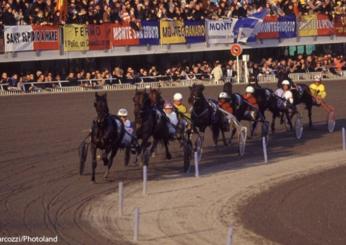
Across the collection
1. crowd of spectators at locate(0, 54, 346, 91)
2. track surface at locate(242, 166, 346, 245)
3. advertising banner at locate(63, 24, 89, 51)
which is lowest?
track surface at locate(242, 166, 346, 245)

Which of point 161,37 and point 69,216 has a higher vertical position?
point 161,37

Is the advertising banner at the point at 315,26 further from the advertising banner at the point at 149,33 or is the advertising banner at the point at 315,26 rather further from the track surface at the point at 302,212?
the track surface at the point at 302,212

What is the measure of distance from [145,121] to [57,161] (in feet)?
Answer: 9.72

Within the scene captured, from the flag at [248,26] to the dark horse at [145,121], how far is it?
76.5 feet

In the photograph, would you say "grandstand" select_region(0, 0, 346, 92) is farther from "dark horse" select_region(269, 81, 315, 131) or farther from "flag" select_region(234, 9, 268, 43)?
"dark horse" select_region(269, 81, 315, 131)

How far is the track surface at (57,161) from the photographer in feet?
40.7

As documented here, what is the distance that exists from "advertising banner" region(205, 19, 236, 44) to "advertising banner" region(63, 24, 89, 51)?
642 cm

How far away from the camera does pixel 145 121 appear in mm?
16422

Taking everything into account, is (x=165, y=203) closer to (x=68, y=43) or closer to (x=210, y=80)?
(x=68, y=43)

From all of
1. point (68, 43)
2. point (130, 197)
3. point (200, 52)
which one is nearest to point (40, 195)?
point (130, 197)

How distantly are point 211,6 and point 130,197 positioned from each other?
27663 mm

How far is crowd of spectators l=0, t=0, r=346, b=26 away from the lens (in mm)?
34406

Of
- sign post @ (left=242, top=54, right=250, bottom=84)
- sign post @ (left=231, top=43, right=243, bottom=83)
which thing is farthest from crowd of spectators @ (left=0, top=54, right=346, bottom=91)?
sign post @ (left=231, top=43, right=243, bottom=83)

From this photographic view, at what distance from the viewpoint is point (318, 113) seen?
2898 centimetres
